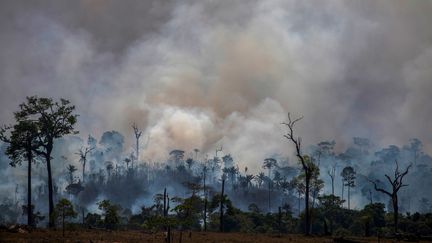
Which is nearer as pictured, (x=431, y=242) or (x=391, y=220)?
(x=431, y=242)

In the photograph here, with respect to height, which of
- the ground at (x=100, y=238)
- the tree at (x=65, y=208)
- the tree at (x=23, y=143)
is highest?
the tree at (x=23, y=143)

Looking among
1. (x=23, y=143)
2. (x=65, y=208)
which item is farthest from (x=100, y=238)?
(x=23, y=143)

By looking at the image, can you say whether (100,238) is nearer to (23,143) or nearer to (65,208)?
(65,208)

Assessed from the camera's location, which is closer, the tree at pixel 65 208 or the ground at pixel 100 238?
the ground at pixel 100 238

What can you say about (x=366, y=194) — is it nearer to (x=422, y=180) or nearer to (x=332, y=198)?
(x=422, y=180)

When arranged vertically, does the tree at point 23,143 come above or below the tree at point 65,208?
above

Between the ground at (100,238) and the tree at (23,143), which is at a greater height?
the tree at (23,143)

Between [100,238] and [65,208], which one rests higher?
[65,208]

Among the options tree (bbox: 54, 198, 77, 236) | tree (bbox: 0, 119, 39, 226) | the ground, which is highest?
tree (bbox: 0, 119, 39, 226)

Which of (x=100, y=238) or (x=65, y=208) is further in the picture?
(x=65, y=208)

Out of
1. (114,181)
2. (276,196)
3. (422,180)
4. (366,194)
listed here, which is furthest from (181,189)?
(422,180)

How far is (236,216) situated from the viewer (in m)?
74.8

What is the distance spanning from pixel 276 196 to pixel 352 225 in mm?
116591

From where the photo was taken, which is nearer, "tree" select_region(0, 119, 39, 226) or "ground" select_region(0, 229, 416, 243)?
"ground" select_region(0, 229, 416, 243)
